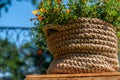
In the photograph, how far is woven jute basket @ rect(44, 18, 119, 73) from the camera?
100 cm

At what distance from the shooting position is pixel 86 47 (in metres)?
1.01

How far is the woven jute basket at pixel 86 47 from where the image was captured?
3.29 feet

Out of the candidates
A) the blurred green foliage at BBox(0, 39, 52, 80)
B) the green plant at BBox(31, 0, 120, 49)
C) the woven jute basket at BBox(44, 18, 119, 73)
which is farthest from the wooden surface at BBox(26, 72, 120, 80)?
the blurred green foliage at BBox(0, 39, 52, 80)

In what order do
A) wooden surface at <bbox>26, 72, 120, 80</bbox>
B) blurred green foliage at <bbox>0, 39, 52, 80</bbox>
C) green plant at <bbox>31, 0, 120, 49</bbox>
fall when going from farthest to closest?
1. blurred green foliage at <bbox>0, 39, 52, 80</bbox>
2. green plant at <bbox>31, 0, 120, 49</bbox>
3. wooden surface at <bbox>26, 72, 120, 80</bbox>

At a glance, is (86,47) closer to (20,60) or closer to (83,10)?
(83,10)

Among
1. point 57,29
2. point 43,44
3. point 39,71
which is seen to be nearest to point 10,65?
point 39,71

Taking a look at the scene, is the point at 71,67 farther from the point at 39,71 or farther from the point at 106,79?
the point at 39,71

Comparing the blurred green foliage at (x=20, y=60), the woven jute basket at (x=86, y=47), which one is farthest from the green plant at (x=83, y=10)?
the blurred green foliage at (x=20, y=60)

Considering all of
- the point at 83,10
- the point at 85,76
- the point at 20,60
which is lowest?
the point at 20,60

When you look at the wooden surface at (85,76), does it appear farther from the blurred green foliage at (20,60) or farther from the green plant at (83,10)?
the blurred green foliage at (20,60)

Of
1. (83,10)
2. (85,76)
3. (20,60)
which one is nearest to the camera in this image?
(85,76)

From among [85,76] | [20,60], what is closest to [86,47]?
[85,76]

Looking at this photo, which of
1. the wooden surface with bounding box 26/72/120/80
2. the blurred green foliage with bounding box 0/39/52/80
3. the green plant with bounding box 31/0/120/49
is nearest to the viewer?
the wooden surface with bounding box 26/72/120/80

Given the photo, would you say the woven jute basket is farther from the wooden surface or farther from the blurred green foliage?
the blurred green foliage
